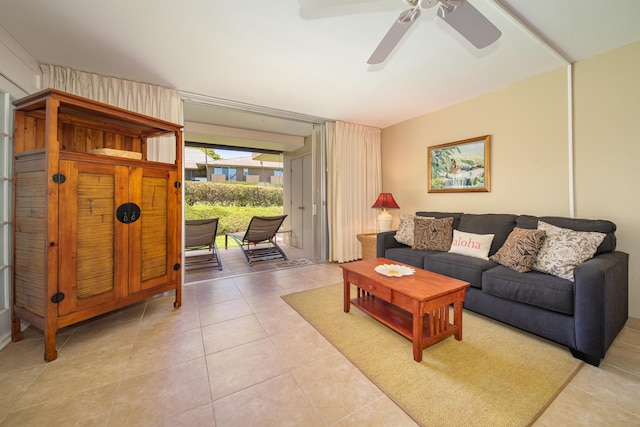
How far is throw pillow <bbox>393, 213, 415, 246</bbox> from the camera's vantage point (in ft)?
10.6

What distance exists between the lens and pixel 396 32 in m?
1.61

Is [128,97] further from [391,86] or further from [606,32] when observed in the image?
→ [606,32]

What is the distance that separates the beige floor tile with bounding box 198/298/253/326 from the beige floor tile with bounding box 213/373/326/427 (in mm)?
983

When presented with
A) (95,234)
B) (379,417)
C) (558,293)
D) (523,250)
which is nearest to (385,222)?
(523,250)

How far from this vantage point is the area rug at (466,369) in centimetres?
126

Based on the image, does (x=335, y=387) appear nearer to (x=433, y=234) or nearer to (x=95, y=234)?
(x=95, y=234)

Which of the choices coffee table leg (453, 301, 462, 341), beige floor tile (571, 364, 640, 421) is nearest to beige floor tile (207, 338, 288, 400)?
coffee table leg (453, 301, 462, 341)

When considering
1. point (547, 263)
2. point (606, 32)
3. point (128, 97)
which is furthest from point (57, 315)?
point (606, 32)

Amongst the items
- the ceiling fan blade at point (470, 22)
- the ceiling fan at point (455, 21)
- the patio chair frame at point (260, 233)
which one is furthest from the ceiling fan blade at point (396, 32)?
the patio chair frame at point (260, 233)

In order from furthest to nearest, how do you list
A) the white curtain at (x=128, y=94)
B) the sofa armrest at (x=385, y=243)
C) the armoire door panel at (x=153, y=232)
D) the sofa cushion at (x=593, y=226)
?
the sofa armrest at (x=385, y=243)
the white curtain at (x=128, y=94)
the armoire door panel at (x=153, y=232)
the sofa cushion at (x=593, y=226)

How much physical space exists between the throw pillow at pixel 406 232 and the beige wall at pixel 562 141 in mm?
759

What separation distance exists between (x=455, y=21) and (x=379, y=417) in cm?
226

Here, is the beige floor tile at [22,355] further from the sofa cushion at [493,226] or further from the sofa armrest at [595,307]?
the sofa cushion at [493,226]

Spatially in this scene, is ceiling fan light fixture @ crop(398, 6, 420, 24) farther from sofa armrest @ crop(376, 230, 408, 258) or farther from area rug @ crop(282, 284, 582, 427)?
sofa armrest @ crop(376, 230, 408, 258)
